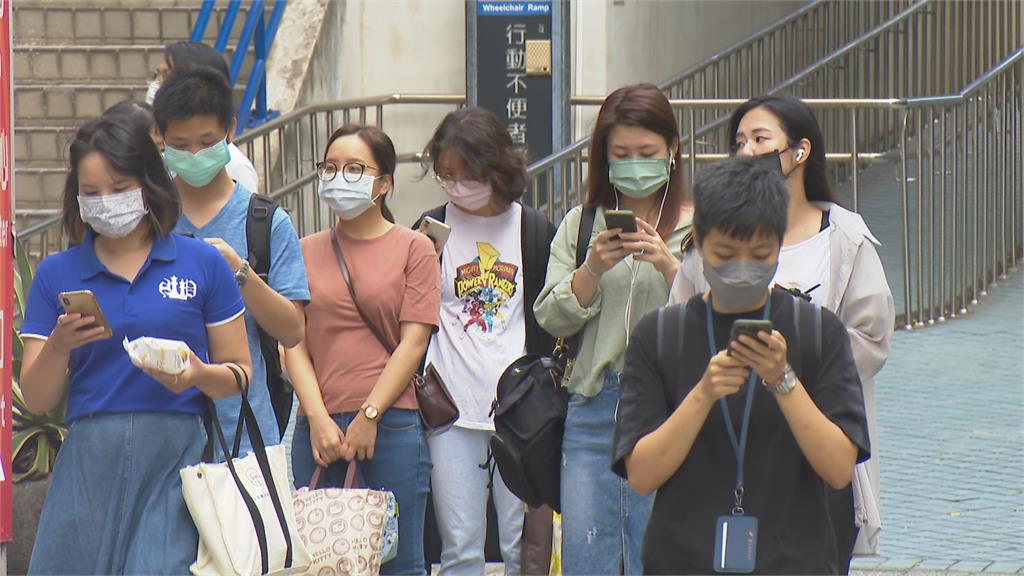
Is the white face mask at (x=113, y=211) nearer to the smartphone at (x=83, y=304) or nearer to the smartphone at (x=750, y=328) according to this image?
the smartphone at (x=83, y=304)

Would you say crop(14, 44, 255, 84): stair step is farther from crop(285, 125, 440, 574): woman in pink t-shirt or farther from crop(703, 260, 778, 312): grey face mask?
crop(703, 260, 778, 312): grey face mask

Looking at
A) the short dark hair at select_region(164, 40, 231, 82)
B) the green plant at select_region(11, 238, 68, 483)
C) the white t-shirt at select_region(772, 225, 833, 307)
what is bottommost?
the green plant at select_region(11, 238, 68, 483)

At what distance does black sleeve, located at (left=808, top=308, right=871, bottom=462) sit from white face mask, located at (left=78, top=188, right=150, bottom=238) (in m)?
1.62

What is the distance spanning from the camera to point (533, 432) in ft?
15.7

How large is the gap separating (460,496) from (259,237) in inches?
40.9

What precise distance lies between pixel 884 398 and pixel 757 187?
5.84 m

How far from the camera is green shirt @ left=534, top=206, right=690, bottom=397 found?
4730 millimetres

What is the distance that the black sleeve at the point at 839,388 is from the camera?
3365 millimetres

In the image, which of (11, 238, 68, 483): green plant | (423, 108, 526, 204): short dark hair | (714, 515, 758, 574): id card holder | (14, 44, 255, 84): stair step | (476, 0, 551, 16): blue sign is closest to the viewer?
(714, 515, 758, 574): id card holder

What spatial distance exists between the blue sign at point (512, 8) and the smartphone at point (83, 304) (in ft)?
22.2

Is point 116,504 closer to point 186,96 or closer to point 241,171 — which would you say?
point 186,96

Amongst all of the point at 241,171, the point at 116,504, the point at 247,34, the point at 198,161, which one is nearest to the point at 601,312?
the point at 198,161

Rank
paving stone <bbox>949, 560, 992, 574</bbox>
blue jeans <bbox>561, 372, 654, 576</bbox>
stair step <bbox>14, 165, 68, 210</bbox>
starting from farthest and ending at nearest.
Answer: stair step <bbox>14, 165, 68, 210</bbox>
paving stone <bbox>949, 560, 992, 574</bbox>
blue jeans <bbox>561, 372, 654, 576</bbox>

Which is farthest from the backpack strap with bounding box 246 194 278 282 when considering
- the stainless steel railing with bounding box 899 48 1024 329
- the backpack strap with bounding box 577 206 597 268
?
the stainless steel railing with bounding box 899 48 1024 329
